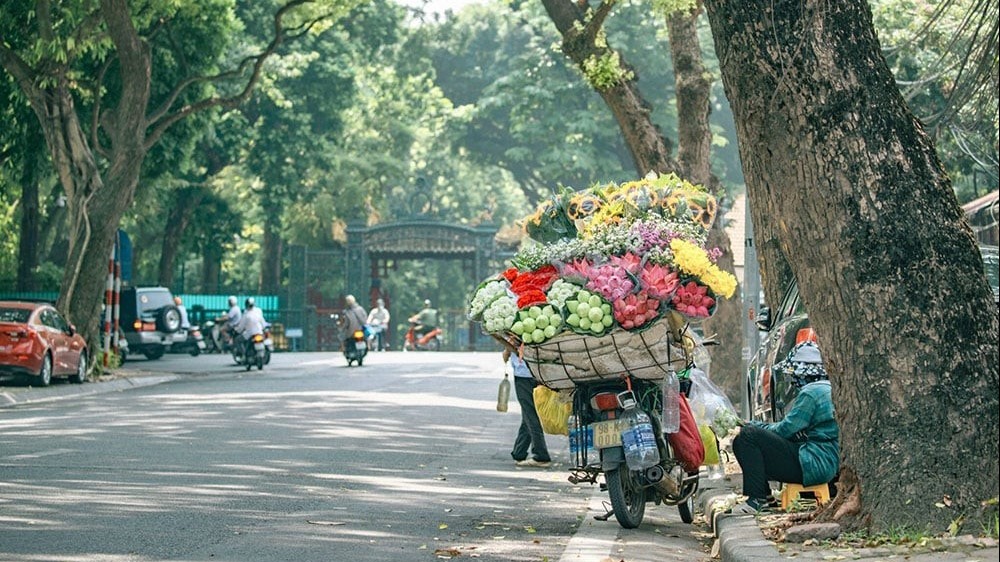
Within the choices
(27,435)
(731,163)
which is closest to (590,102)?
(731,163)

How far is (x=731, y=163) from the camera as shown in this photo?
72625 millimetres

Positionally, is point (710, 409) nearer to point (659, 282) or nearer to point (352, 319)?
point (659, 282)

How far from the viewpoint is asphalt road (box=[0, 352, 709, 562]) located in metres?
9.05

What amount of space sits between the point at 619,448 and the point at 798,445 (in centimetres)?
112

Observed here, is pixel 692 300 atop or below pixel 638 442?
atop

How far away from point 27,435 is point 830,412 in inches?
360

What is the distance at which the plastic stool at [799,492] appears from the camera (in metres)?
9.64

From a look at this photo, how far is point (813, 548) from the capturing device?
323 inches

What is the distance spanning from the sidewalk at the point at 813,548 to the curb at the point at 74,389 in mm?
14410

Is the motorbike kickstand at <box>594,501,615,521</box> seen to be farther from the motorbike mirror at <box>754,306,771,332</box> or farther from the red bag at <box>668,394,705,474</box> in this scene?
the motorbike mirror at <box>754,306,771,332</box>

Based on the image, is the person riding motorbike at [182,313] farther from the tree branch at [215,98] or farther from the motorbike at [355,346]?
the tree branch at [215,98]

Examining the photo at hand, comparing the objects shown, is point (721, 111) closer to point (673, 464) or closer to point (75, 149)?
point (75, 149)

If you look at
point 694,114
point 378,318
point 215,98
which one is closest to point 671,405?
point 694,114

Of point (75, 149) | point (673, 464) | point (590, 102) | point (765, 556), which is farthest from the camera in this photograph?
point (590, 102)
